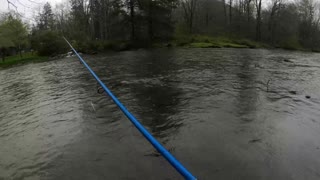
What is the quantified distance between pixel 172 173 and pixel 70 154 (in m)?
2.27

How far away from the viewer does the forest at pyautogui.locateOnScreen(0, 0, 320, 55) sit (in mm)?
36216

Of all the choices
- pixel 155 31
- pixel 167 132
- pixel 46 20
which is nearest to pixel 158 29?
pixel 155 31

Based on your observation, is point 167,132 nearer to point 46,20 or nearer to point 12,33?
point 12,33

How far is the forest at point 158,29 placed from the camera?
1426 inches

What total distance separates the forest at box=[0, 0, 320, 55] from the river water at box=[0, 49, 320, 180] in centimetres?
2417

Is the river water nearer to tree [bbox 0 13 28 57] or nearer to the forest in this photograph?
the forest

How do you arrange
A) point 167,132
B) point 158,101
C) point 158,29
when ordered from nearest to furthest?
point 167,132
point 158,101
point 158,29

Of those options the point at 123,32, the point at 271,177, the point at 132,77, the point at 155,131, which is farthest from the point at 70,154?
the point at 123,32

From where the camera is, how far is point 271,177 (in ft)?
14.6

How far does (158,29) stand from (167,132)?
121 feet

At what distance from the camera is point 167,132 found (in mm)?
6285

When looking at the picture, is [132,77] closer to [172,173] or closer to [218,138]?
[218,138]

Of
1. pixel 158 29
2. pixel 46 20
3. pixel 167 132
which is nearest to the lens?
pixel 167 132

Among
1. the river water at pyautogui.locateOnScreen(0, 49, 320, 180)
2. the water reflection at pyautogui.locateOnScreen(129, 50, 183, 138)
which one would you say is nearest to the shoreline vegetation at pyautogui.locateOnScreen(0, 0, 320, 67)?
the water reflection at pyautogui.locateOnScreen(129, 50, 183, 138)
